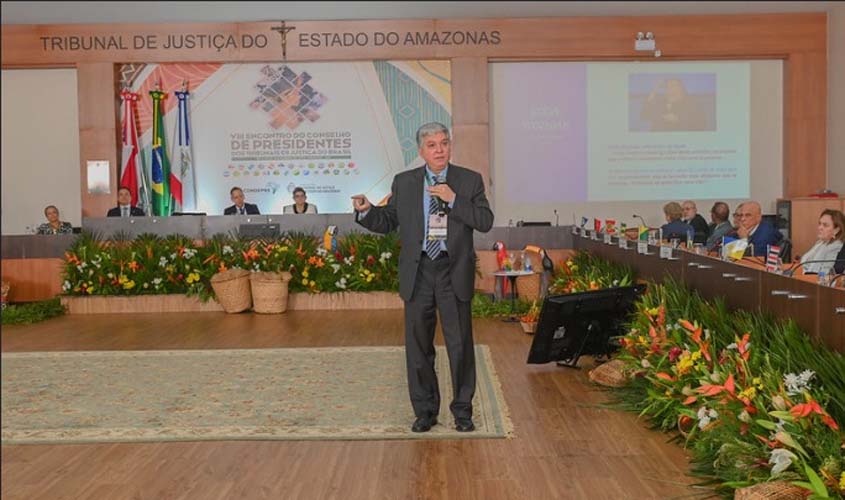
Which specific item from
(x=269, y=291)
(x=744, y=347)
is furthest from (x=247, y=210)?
(x=744, y=347)

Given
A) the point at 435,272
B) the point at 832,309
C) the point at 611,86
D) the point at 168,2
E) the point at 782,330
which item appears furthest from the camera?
the point at 611,86

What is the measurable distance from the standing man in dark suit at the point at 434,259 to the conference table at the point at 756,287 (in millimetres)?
1257

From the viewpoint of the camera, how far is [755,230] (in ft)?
23.0

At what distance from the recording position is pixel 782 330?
3787 mm

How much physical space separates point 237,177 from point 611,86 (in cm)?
526

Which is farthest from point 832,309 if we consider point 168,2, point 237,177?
point 237,177

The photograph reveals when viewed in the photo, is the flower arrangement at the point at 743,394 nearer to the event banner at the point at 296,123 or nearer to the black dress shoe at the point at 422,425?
the black dress shoe at the point at 422,425

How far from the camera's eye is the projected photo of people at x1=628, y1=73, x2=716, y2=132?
501 inches

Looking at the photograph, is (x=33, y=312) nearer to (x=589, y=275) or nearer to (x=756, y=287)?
(x=589, y=275)

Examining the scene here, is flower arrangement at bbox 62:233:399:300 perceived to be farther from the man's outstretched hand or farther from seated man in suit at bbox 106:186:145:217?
the man's outstretched hand

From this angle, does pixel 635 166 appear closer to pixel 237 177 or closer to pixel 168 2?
pixel 237 177

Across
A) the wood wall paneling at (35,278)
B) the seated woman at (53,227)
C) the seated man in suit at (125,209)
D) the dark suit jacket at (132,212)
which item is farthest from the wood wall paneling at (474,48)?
the wood wall paneling at (35,278)

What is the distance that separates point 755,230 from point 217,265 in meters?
5.32

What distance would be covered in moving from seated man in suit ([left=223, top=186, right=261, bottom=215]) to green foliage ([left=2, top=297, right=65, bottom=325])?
267 centimetres
